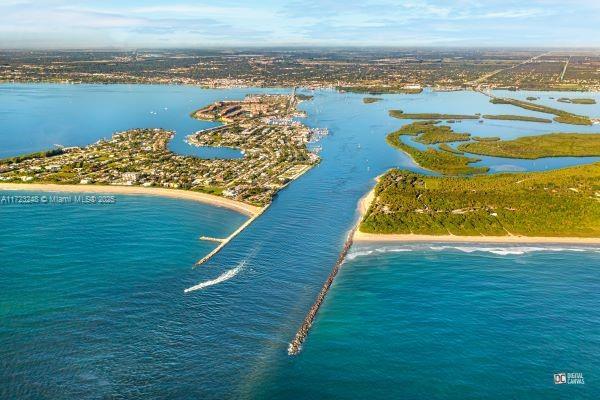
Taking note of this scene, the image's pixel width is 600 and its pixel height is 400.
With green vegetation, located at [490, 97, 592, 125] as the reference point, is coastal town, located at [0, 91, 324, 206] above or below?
below

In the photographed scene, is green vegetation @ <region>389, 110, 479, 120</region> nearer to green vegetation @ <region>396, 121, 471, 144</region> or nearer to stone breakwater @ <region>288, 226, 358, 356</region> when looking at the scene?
green vegetation @ <region>396, 121, 471, 144</region>

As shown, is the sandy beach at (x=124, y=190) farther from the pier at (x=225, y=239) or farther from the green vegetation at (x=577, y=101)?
the green vegetation at (x=577, y=101)

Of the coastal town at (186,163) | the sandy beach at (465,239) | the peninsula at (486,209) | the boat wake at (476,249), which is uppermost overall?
the coastal town at (186,163)

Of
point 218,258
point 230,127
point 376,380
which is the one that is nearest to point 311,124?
point 230,127

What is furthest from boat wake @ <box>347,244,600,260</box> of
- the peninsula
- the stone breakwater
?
the stone breakwater

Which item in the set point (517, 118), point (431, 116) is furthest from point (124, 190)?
point (517, 118)

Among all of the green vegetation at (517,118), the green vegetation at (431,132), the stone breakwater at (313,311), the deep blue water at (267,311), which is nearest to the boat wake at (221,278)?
the deep blue water at (267,311)
